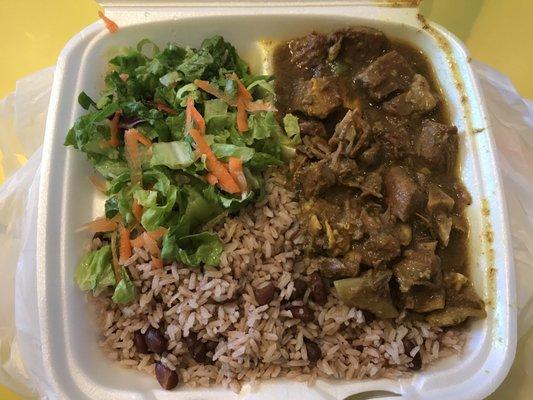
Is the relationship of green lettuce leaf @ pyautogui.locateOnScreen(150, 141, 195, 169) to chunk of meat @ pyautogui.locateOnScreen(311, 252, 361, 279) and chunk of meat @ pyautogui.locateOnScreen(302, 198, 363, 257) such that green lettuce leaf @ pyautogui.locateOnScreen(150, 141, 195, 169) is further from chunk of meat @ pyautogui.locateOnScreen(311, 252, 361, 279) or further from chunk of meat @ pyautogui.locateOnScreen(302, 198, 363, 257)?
chunk of meat @ pyautogui.locateOnScreen(311, 252, 361, 279)

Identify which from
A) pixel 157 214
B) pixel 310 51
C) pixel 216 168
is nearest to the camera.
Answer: pixel 157 214

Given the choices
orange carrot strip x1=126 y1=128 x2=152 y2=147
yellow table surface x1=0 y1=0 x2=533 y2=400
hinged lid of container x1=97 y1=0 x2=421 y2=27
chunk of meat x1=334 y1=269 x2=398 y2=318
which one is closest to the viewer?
chunk of meat x1=334 y1=269 x2=398 y2=318

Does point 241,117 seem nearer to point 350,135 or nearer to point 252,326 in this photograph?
point 350,135

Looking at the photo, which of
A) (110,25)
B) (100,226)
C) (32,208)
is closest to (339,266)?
(100,226)

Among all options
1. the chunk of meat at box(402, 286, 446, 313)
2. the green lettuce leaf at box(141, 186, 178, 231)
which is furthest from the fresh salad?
the chunk of meat at box(402, 286, 446, 313)

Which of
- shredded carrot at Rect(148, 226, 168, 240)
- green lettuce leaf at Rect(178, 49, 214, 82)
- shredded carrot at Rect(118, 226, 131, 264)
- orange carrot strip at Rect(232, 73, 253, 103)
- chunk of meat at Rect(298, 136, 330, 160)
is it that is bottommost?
shredded carrot at Rect(118, 226, 131, 264)

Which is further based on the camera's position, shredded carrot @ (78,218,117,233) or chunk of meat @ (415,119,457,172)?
chunk of meat @ (415,119,457,172)

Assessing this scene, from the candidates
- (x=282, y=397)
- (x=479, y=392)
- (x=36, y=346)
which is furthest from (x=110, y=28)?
(x=479, y=392)

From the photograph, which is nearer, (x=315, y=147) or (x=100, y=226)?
(x=100, y=226)
